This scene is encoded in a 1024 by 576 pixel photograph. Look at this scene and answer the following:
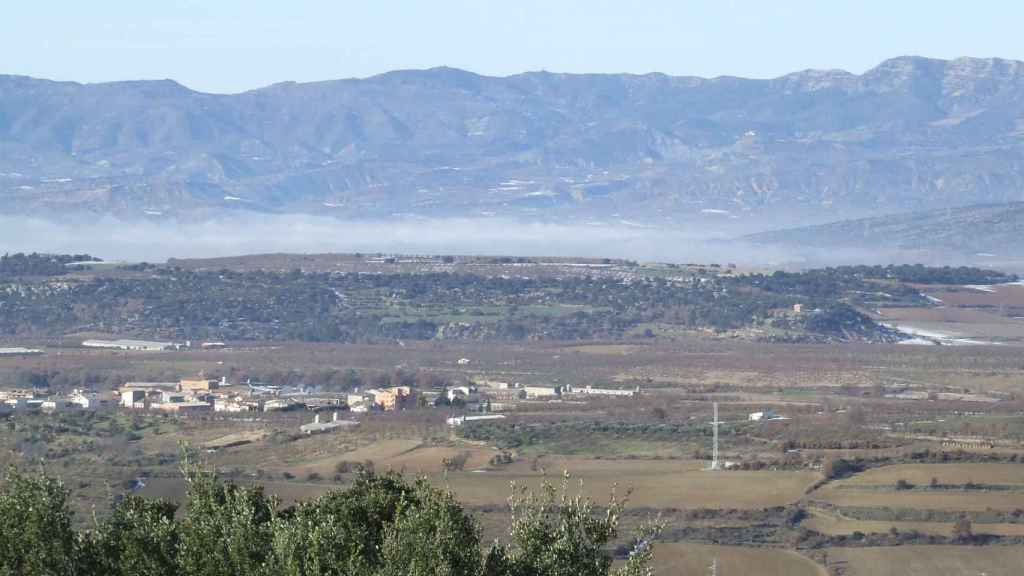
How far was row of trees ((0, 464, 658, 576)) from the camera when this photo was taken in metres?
18.8

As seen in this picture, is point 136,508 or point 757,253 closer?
point 136,508

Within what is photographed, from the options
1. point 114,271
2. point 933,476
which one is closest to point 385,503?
point 933,476

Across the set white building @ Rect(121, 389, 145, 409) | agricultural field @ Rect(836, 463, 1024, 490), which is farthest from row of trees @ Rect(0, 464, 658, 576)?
white building @ Rect(121, 389, 145, 409)

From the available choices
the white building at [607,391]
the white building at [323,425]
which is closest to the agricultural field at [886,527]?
the white building at [323,425]

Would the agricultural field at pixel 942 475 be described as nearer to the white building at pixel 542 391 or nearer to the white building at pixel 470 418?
the white building at pixel 470 418

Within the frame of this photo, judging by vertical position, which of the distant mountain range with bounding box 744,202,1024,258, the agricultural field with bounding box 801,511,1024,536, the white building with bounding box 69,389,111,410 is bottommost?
the white building with bounding box 69,389,111,410

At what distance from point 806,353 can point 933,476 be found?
4391 cm

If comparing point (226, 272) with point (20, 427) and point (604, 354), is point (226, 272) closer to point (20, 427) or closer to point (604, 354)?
point (604, 354)

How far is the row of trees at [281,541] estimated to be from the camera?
18844 mm

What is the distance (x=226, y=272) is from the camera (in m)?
115

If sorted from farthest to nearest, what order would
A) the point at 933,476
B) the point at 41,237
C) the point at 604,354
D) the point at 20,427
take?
the point at 41,237 < the point at 604,354 < the point at 20,427 < the point at 933,476

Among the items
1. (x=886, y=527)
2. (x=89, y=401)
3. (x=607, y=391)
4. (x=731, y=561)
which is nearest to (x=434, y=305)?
(x=607, y=391)

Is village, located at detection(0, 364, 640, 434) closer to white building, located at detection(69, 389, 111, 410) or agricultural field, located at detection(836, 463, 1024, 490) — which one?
white building, located at detection(69, 389, 111, 410)

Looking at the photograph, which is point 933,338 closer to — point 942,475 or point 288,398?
point 288,398
